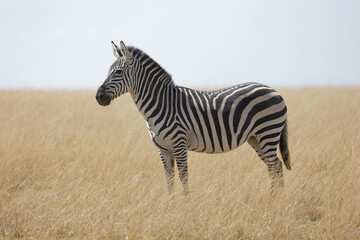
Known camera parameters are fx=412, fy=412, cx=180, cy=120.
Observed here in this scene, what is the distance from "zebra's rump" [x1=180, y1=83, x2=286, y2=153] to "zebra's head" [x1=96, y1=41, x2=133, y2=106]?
1.01m

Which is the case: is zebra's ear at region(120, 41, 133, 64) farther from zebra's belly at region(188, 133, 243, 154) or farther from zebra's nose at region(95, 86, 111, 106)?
zebra's belly at region(188, 133, 243, 154)

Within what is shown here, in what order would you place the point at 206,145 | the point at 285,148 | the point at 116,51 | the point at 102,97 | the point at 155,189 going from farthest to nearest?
the point at 285,148 → the point at 155,189 → the point at 206,145 → the point at 116,51 → the point at 102,97

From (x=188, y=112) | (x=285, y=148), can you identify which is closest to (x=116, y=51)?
(x=188, y=112)

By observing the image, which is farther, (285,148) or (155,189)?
(285,148)

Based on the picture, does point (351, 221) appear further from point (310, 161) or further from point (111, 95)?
point (111, 95)

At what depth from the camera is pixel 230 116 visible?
21.0 ft

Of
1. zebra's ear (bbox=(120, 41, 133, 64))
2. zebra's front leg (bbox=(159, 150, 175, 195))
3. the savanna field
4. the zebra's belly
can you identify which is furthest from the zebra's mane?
the savanna field

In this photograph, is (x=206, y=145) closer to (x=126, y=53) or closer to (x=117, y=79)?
(x=117, y=79)

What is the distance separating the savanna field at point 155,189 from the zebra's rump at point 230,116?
0.71 m

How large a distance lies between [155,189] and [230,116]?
163 centimetres

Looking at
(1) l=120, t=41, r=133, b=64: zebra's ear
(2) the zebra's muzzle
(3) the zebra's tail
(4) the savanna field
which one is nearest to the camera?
(4) the savanna field

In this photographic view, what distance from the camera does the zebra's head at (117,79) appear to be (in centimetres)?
575

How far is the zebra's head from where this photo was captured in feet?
18.9

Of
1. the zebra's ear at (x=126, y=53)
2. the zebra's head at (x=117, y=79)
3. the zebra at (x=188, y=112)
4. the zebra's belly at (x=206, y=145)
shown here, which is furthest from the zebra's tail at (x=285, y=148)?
the zebra's ear at (x=126, y=53)
